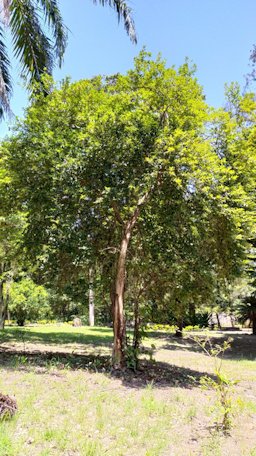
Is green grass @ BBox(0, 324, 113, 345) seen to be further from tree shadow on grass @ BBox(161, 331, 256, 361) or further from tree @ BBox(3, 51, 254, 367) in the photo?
tree @ BBox(3, 51, 254, 367)

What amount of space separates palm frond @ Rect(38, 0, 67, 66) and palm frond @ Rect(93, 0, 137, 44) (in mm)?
1200

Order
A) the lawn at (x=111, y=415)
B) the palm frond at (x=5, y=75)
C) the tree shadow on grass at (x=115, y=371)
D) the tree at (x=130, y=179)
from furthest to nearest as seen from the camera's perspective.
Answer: the palm frond at (x=5, y=75), the tree at (x=130, y=179), the tree shadow on grass at (x=115, y=371), the lawn at (x=111, y=415)

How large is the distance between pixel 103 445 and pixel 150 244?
15.6 ft

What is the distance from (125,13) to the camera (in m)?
8.27

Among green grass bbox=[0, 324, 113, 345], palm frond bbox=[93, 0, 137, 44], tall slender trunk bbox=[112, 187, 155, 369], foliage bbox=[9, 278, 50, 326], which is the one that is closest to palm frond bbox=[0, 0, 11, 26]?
palm frond bbox=[93, 0, 137, 44]

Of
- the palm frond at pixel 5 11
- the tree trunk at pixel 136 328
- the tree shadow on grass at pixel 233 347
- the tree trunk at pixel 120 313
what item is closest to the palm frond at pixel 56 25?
the palm frond at pixel 5 11

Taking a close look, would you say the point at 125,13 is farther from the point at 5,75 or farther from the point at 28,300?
the point at 28,300

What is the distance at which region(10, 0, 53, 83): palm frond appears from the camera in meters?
7.91

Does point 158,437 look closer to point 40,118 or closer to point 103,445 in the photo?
point 103,445

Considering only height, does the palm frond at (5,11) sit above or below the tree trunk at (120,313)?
above

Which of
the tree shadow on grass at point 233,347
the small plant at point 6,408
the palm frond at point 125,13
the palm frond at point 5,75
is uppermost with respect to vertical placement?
the palm frond at point 125,13

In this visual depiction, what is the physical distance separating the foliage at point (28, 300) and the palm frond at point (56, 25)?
51.4 ft

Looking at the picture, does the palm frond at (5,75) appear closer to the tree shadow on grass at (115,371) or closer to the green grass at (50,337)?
the tree shadow on grass at (115,371)

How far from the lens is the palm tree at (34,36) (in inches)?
312
